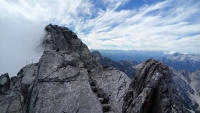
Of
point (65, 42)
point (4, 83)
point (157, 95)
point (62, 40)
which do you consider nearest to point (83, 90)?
point (157, 95)

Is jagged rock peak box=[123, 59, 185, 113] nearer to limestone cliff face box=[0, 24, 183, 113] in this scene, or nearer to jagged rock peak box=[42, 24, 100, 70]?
limestone cliff face box=[0, 24, 183, 113]

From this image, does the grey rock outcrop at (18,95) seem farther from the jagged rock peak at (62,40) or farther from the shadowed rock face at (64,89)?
the jagged rock peak at (62,40)

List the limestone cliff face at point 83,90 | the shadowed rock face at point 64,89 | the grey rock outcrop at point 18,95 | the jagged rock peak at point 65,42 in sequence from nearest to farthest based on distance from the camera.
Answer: the limestone cliff face at point 83,90 → the shadowed rock face at point 64,89 → the grey rock outcrop at point 18,95 → the jagged rock peak at point 65,42

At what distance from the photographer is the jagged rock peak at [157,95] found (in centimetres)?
1546

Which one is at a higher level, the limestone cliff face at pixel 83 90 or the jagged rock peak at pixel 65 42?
the jagged rock peak at pixel 65 42

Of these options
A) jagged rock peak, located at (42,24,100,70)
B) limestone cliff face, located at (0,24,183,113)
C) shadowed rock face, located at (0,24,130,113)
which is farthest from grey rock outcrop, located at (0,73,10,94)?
jagged rock peak, located at (42,24,100,70)

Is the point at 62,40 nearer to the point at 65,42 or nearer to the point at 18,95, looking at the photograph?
the point at 65,42

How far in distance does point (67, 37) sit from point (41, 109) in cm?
7035

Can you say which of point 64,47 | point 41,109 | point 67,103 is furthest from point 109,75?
point 64,47

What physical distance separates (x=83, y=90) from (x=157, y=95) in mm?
12159

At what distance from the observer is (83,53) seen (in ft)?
271

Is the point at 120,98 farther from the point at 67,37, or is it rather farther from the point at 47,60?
the point at 67,37

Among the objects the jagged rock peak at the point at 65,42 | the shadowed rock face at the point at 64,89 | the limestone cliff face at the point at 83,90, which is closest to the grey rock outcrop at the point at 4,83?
the limestone cliff face at the point at 83,90

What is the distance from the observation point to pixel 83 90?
2456cm
